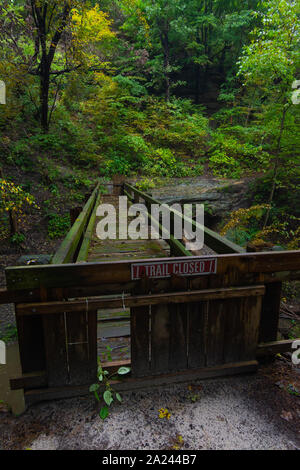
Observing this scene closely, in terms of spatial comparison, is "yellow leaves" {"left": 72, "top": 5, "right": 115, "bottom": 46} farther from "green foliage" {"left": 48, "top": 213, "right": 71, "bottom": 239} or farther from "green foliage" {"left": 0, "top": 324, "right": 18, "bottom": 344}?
"green foliage" {"left": 0, "top": 324, "right": 18, "bottom": 344}

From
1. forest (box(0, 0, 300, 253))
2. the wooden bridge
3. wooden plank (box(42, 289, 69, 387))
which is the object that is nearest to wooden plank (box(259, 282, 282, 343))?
the wooden bridge

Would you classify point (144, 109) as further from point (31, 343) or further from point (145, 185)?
point (31, 343)

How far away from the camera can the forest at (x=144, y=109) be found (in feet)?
32.0

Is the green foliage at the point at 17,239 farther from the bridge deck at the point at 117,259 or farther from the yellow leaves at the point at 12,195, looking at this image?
the bridge deck at the point at 117,259

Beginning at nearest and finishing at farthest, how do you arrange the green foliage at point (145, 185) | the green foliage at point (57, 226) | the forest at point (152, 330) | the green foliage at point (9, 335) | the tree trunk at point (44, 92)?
the forest at point (152, 330)
the green foliage at point (9, 335)
the green foliage at point (57, 226)
the tree trunk at point (44, 92)
the green foliage at point (145, 185)

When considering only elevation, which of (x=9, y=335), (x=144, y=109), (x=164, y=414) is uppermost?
(x=144, y=109)

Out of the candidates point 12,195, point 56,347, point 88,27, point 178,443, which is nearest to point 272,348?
point 178,443

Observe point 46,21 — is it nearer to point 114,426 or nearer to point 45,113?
point 45,113

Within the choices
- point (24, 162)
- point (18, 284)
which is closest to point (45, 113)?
point (24, 162)

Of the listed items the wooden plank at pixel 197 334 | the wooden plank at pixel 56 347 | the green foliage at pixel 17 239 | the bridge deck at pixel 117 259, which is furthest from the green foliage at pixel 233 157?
the wooden plank at pixel 56 347

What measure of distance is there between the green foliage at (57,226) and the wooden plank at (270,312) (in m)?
9.95

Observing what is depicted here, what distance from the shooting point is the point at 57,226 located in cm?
1160

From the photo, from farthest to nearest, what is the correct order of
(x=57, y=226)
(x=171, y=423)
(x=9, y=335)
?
(x=57, y=226) < (x=9, y=335) < (x=171, y=423)

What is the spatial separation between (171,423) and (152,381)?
0.40 meters
